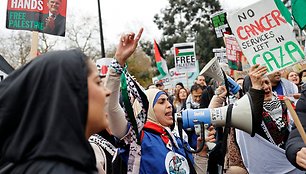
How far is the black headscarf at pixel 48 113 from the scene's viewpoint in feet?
4.89

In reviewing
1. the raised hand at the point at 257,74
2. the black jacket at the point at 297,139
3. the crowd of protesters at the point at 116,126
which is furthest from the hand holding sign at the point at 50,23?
the black jacket at the point at 297,139

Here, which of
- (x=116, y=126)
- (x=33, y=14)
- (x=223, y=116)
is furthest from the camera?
(x=33, y=14)

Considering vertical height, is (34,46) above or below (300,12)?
below

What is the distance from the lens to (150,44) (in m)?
34.6

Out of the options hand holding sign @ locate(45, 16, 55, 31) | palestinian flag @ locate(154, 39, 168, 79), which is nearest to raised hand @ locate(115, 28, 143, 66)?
hand holding sign @ locate(45, 16, 55, 31)

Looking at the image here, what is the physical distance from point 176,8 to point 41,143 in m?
34.7

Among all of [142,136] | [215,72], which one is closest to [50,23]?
[215,72]

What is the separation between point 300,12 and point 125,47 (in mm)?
1551

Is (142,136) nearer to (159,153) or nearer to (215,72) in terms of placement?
(159,153)

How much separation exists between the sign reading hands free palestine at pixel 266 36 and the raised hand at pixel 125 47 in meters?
→ 1.17

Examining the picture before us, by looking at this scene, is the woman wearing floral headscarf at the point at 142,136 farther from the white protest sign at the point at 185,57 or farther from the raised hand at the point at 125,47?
the white protest sign at the point at 185,57

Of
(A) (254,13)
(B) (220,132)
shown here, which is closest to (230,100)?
(B) (220,132)

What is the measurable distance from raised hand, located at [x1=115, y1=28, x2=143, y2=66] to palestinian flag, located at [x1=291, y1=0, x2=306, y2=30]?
57.2 inches

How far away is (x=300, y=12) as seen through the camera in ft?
12.5
